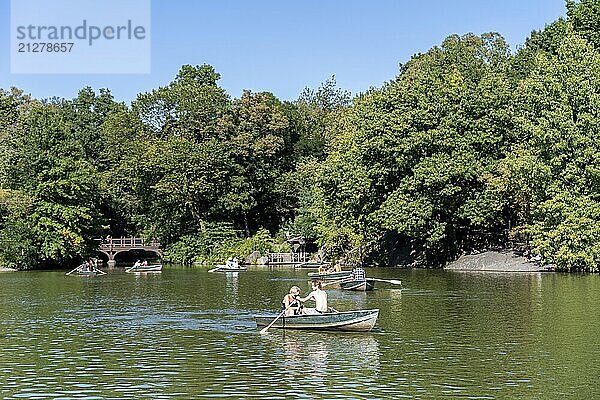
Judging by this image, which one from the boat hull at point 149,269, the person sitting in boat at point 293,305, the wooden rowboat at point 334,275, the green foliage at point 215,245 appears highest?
the green foliage at point 215,245

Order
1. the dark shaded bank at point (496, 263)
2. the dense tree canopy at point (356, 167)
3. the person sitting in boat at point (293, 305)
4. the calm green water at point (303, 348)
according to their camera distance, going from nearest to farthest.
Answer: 1. the calm green water at point (303, 348)
2. the person sitting in boat at point (293, 305)
3. the dense tree canopy at point (356, 167)
4. the dark shaded bank at point (496, 263)

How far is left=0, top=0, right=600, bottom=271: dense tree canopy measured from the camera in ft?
180

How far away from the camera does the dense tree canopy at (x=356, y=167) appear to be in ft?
180

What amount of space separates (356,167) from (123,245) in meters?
30.4

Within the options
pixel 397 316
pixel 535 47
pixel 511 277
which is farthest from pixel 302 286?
pixel 535 47

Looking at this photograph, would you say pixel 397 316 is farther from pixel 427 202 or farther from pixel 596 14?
pixel 596 14

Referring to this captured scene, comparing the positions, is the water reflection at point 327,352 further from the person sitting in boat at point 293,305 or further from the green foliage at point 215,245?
the green foliage at point 215,245

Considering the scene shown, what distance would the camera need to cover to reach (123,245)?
280 ft

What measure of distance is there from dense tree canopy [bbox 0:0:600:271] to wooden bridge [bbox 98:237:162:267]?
2032 millimetres

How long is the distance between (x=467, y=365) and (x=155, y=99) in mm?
69678

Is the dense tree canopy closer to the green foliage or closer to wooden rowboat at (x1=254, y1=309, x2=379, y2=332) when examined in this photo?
the green foliage

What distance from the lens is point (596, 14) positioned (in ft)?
232

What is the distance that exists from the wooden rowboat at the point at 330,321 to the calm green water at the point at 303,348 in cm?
29

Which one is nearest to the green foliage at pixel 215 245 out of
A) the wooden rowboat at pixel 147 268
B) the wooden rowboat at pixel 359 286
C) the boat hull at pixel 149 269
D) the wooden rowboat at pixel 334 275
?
the wooden rowboat at pixel 147 268
